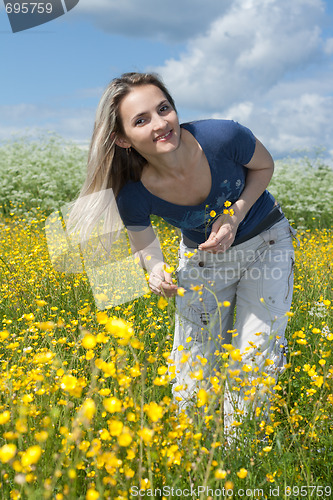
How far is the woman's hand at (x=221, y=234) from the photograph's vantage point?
2352mm

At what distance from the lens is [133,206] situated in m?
2.76

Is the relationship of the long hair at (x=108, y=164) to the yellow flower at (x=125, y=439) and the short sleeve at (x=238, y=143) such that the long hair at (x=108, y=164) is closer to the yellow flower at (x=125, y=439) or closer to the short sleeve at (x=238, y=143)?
the short sleeve at (x=238, y=143)

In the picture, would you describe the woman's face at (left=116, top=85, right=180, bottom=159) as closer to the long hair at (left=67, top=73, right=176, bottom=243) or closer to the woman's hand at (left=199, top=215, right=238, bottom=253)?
the long hair at (left=67, top=73, right=176, bottom=243)

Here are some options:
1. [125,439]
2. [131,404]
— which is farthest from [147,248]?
[125,439]

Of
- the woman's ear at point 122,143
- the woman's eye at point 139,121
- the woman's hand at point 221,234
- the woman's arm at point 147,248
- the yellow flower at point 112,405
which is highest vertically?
the woman's eye at point 139,121

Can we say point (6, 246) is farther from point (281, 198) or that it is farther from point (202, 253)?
point (281, 198)

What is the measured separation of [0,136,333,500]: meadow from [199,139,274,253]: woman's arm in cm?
47

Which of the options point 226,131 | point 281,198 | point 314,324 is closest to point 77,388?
point 226,131

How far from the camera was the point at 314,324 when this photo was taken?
329cm

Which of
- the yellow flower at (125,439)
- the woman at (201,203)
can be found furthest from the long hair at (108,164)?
the yellow flower at (125,439)

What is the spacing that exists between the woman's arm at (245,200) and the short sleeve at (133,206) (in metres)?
0.49

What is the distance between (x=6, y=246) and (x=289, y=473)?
4588 millimetres

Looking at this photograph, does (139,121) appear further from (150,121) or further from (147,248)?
(147,248)

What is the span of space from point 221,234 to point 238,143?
53 centimetres
